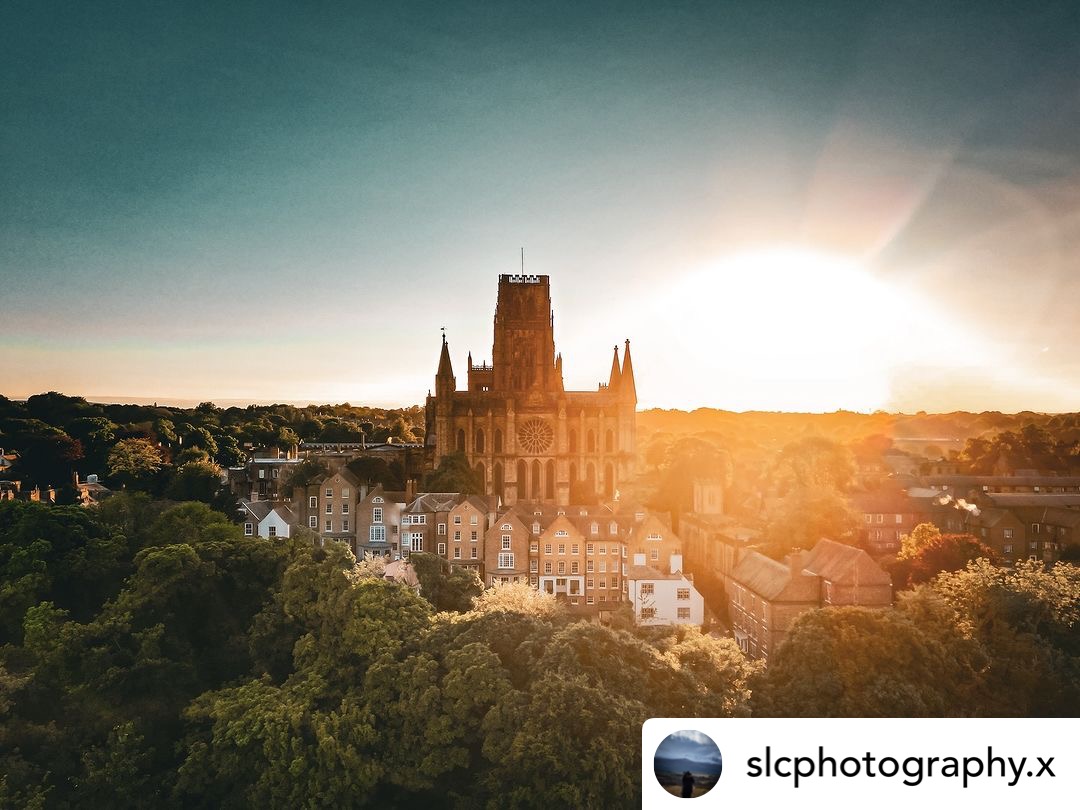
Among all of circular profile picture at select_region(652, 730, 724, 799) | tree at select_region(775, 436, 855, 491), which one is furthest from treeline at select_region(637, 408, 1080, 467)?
circular profile picture at select_region(652, 730, 724, 799)

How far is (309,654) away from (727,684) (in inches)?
485

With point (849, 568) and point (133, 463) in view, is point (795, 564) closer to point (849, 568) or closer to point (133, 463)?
point (849, 568)

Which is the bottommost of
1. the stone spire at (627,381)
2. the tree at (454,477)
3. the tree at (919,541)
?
the tree at (919,541)

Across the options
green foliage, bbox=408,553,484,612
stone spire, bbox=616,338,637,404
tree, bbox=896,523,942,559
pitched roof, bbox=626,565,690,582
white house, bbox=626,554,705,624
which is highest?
stone spire, bbox=616,338,637,404

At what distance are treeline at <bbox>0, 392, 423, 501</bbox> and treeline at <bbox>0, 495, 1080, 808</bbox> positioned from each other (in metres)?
23.9

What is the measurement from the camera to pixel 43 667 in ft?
63.9

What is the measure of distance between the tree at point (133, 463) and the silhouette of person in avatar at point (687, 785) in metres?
40.8

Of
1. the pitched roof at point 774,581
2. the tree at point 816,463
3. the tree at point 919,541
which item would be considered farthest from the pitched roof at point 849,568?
the tree at point 816,463

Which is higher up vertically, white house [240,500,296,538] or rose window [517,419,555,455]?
rose window [517,419,555,455]

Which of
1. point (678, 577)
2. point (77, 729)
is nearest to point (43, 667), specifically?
point (77, 729)

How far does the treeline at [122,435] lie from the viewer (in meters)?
43.7

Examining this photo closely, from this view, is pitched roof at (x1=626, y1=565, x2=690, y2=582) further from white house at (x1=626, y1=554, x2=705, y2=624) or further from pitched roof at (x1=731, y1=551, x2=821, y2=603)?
pitched roof at (x1=731, y1=551, x2=821, y2=603)

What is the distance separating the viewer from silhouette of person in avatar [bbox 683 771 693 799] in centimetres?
1024

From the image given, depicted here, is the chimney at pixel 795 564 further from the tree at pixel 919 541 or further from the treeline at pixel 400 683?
the tree at pixel 919 541
